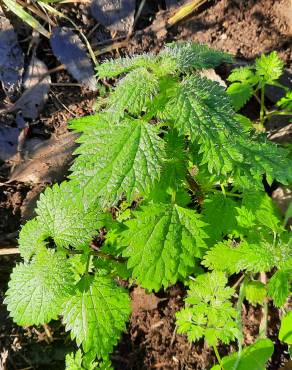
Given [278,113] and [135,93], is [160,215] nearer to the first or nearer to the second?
[135,93]

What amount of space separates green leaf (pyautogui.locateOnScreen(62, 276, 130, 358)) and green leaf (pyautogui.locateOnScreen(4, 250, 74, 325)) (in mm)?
124

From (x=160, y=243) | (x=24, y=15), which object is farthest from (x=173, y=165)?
(x=24, y=15)

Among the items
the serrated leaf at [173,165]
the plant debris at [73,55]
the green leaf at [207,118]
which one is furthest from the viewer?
the plant debris at [73,55]

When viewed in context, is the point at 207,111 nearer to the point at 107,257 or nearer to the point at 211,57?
the point at 211,57

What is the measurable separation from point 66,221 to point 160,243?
0.45 meters

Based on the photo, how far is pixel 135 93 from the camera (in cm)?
172

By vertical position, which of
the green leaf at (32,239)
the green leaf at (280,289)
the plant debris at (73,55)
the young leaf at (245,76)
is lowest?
the green leaf at (280,289)

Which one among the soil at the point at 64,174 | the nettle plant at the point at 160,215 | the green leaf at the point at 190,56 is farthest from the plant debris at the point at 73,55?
the green leaf at the point at 190,56

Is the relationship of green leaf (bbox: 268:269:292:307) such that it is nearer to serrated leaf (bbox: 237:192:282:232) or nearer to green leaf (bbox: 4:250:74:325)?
serrated leaf (bbox: 237:192:282:232)

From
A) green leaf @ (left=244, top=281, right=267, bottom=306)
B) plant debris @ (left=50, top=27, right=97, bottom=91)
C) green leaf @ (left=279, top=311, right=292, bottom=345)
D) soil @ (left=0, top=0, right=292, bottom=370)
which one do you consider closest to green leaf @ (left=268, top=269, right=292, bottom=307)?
green leaf @ (left=279, top=311, right=292, bottom=345)

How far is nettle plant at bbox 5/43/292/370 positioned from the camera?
175cm

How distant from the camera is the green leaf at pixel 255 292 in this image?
246 centimetres

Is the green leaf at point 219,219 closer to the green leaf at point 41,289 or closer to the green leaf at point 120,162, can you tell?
the green leaf at point 120,162

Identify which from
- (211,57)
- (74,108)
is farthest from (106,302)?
(74,108)
